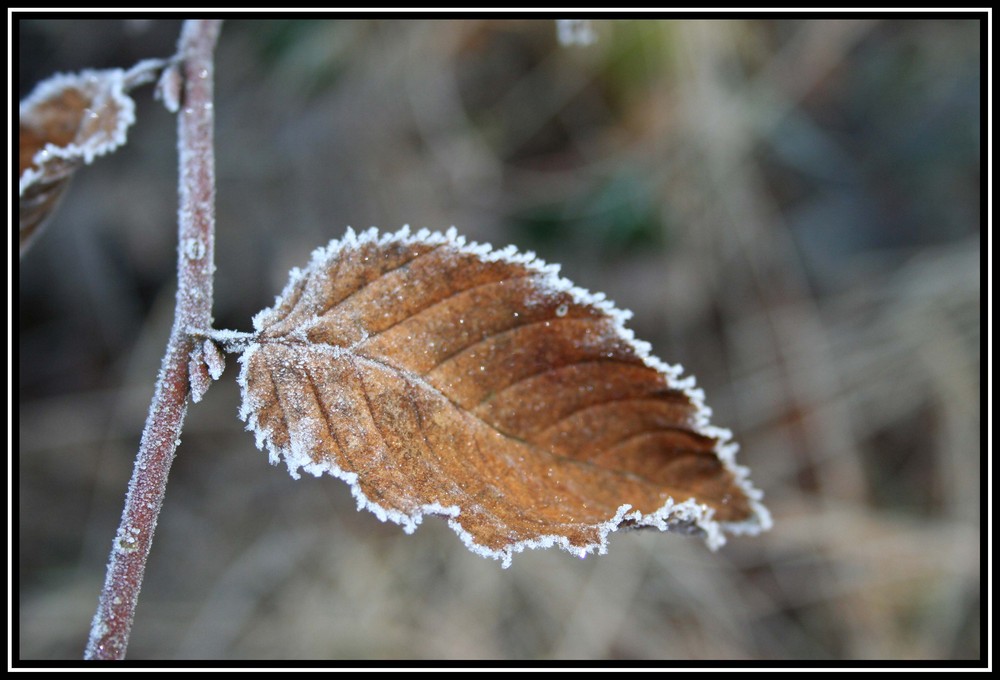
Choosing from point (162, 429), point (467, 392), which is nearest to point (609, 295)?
point (467, 392)

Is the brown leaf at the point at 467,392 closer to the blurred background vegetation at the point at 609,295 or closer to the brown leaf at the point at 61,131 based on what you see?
the brown leaf at the point at 61,131

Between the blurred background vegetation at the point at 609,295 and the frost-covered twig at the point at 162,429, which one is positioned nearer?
the frost-covered twig at the point at 162,429

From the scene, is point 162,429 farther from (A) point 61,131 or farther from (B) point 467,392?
(A) point 61,131

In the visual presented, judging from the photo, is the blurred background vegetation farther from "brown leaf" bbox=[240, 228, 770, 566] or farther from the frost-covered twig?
"brown leaf" bbox=[240, 228, 770, 566]

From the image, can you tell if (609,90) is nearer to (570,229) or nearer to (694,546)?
(570,229)

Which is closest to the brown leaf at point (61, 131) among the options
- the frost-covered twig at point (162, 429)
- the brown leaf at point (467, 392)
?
the frost-covered twig at point (162, 429)
